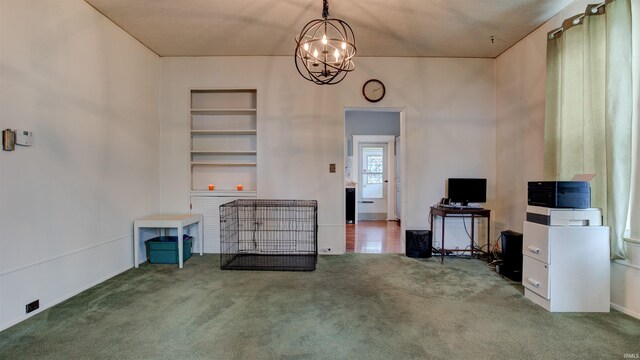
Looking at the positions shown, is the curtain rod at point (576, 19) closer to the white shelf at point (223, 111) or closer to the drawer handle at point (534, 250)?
the drawer handle at point (534, 250)

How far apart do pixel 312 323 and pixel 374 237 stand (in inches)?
121

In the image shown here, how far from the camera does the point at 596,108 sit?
2379 millimetres

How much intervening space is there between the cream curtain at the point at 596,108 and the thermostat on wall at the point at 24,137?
15.4 feet

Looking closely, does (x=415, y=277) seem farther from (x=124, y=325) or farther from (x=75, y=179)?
(x=75, y=179)

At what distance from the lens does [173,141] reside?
395cm

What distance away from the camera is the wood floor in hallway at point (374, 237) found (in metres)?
4.21

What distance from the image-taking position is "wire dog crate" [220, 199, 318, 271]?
389 cm

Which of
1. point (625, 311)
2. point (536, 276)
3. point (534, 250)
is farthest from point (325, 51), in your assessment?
point (625, 311)

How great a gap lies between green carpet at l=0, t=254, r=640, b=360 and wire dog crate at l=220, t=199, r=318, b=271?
33.5 inches

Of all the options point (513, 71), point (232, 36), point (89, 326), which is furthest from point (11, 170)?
point (513, 71)

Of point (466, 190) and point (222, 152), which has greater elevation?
point (222, 152)

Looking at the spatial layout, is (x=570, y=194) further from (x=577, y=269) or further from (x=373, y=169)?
(x=373, y=169)

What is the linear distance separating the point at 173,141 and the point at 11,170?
1.92m

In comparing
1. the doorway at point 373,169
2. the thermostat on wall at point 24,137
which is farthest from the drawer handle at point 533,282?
the thermostat on wall at point 24,137
